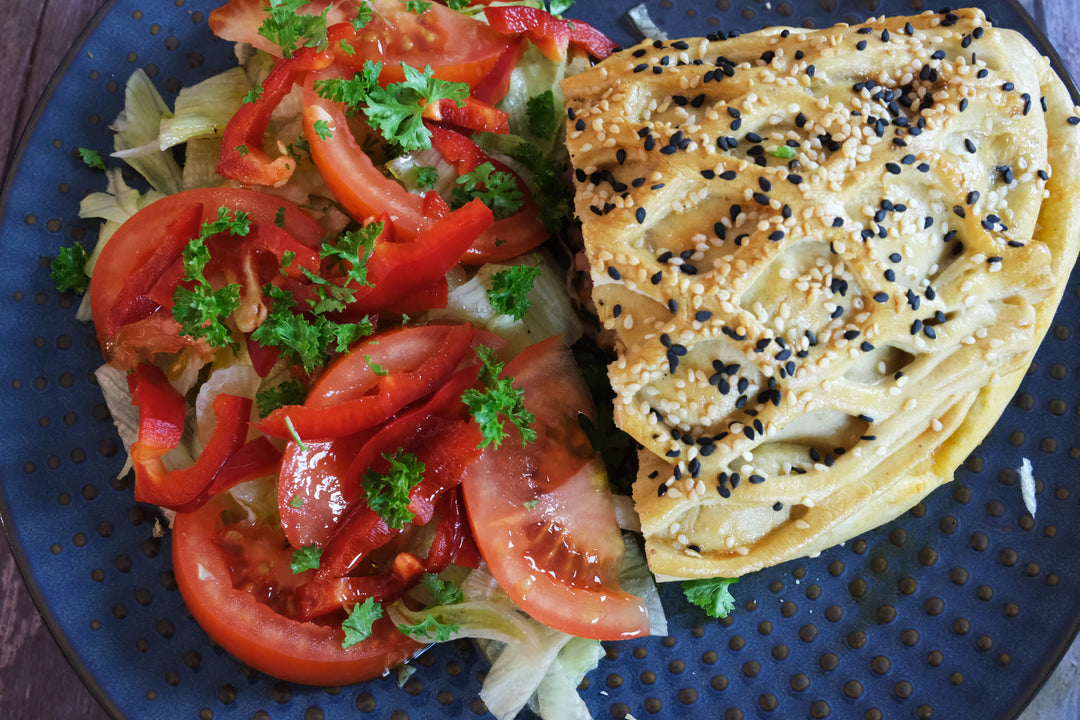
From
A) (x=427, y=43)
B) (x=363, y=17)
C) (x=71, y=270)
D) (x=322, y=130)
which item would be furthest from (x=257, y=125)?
(x=71, y=270)

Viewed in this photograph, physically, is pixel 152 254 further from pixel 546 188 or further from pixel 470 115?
pixel 546 188

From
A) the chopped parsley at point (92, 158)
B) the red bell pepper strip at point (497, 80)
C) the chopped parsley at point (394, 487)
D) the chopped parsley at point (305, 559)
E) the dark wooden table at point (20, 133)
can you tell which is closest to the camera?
the chopped parsley at point (394, 487)

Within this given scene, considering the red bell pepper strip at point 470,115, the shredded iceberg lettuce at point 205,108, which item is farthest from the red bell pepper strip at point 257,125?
the red bell pepper strip at point 470,115

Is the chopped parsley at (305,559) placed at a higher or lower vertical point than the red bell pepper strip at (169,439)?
lower

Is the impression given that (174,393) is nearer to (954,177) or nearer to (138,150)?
(138,150)

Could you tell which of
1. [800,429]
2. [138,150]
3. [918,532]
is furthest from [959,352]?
[138,150]

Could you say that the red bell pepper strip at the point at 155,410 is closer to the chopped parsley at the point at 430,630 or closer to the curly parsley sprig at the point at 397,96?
the chopped parsley at the point at 430,630
